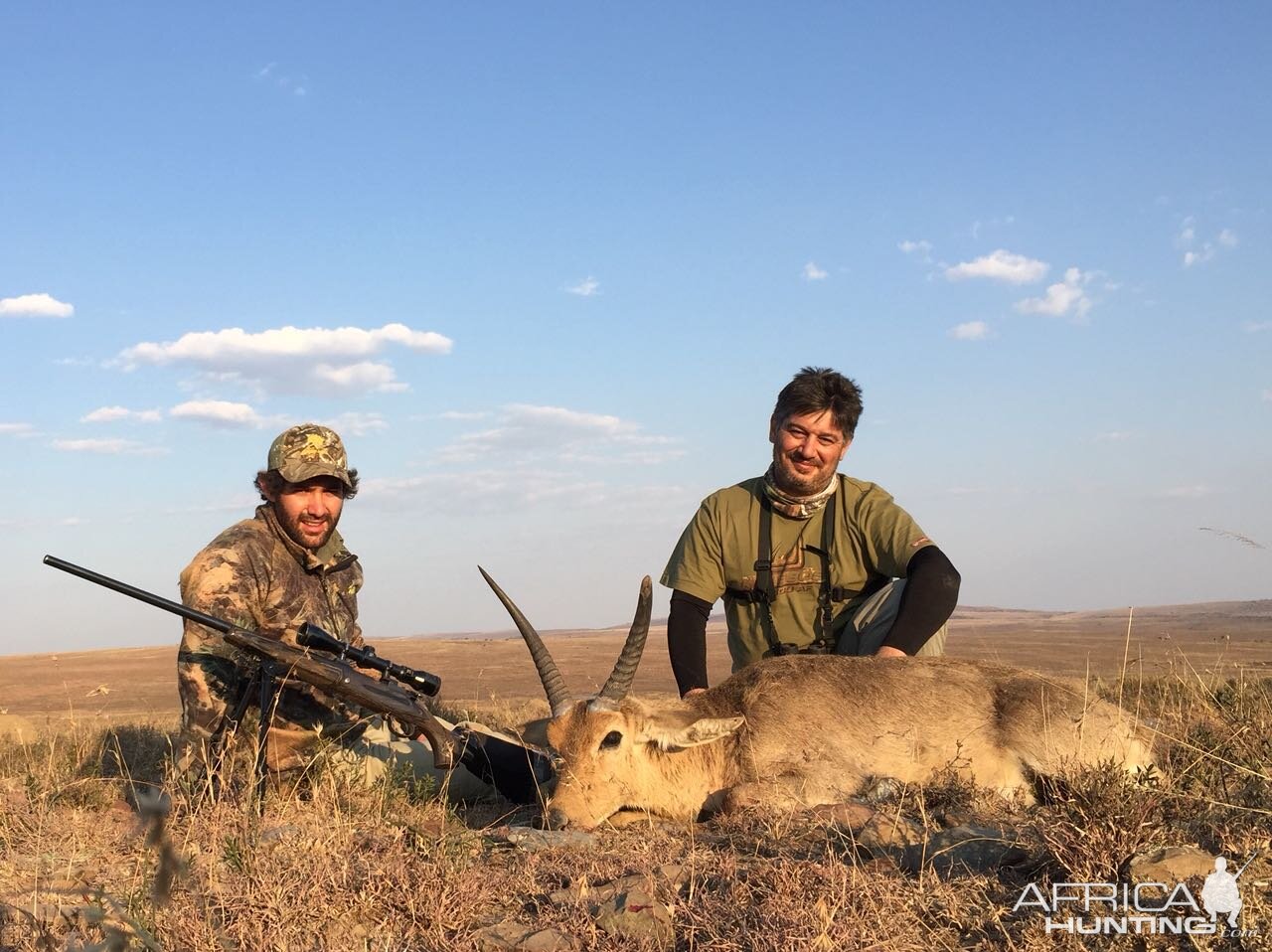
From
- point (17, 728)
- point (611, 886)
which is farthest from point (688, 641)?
point (17, 728)

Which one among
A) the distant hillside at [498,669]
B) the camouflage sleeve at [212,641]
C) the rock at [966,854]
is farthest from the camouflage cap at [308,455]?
the distant hillside at [498,669]

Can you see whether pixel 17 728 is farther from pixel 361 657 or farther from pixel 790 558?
pixel 790 558

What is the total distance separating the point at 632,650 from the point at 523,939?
9.13 ft

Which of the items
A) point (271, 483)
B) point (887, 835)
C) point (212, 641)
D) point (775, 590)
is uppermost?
point (271, 483)

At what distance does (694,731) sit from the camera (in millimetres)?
6465

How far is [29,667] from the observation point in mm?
29172

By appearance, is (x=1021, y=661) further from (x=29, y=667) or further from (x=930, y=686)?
(x=29, y=667)

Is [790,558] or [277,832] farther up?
[790,558]

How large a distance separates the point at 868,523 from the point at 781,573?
831 mm

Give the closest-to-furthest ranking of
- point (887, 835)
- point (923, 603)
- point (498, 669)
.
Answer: point (887, 835)
point (923, 603)
point (498, 669)

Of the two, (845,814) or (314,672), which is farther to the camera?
(314,672)

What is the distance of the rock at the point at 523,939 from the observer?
370 centimetres

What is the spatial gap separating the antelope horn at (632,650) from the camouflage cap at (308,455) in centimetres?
254

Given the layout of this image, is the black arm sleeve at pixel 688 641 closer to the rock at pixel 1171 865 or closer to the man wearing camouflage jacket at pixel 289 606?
the man wearing camouflage jacket at pixel 289 606
